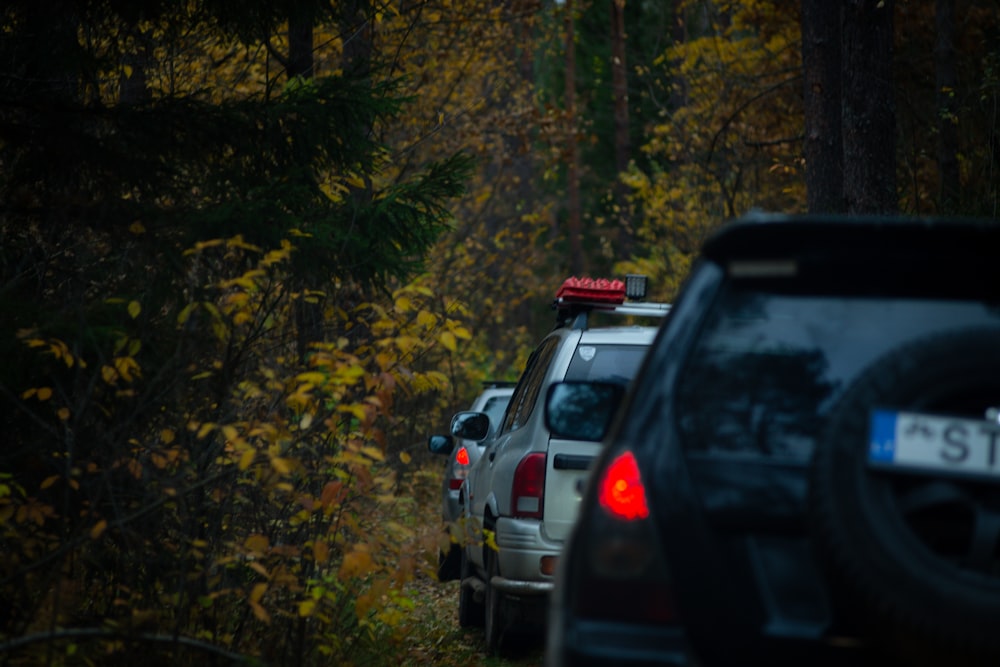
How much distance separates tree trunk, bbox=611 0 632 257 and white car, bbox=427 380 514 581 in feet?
73.1

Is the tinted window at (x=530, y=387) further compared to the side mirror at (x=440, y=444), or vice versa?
the side mirror at (x=440, y=444)

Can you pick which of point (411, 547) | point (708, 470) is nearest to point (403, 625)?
point (411, 547)

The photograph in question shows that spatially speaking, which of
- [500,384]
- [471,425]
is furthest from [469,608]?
[500,384]

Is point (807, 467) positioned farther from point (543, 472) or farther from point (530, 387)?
point (530, 387)

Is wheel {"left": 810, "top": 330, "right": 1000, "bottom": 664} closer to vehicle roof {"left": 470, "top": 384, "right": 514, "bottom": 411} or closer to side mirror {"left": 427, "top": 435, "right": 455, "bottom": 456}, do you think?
side mirror {"left": 427, "top": 435, "right": 455, "bottom": 456}

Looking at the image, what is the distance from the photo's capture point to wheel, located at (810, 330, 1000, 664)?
2.85 meters

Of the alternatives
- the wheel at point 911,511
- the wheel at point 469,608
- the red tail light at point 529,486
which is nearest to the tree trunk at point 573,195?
the wheel at point 469,608

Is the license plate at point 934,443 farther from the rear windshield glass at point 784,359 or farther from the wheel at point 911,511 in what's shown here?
the rear windshield glass at point 784,359

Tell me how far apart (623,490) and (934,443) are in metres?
0.82

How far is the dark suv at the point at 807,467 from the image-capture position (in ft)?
9.64

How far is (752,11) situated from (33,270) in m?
15.9

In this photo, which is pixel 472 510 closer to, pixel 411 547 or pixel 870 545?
pixel 411 547

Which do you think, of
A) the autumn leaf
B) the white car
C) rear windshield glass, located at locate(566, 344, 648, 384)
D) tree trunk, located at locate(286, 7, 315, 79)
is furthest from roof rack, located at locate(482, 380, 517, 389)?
the autumn leaf

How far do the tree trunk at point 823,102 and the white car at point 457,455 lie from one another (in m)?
4.14
